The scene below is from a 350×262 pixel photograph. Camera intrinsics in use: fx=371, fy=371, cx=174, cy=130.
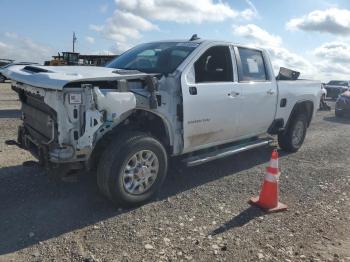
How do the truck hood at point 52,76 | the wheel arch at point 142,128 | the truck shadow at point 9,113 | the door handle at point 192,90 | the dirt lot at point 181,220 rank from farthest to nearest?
the truck shadow at point 9,113 < the door handle at point 192,90 < the wheel arch at point 142,128 < the truck hood at point 52,76 < the dirt lot at point 181,220

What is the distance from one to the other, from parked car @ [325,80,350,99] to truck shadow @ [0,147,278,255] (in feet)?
75.2

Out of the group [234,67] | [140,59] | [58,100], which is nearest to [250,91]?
[234,67]

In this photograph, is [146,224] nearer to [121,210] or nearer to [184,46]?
[121,210]

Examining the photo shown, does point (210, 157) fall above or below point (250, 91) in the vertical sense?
below

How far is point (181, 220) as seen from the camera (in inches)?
162

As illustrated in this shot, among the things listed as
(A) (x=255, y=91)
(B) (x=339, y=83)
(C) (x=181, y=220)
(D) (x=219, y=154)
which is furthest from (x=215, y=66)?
(B) (x=339, y=83)

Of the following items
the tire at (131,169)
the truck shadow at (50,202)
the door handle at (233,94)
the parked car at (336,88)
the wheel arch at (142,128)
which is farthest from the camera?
the parked car at (336,88)

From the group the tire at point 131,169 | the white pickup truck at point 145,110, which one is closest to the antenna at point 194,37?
the white pickup truck at point 145,110

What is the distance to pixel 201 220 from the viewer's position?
414 cm

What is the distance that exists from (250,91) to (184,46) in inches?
51.4

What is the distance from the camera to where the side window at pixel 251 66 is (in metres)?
5.74

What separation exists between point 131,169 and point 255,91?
263cm

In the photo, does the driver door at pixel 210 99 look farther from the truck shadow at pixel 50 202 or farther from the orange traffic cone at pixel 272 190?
the orange traffic cone at pixel 272 190

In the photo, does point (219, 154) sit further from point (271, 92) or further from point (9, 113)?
point (9, 113)
